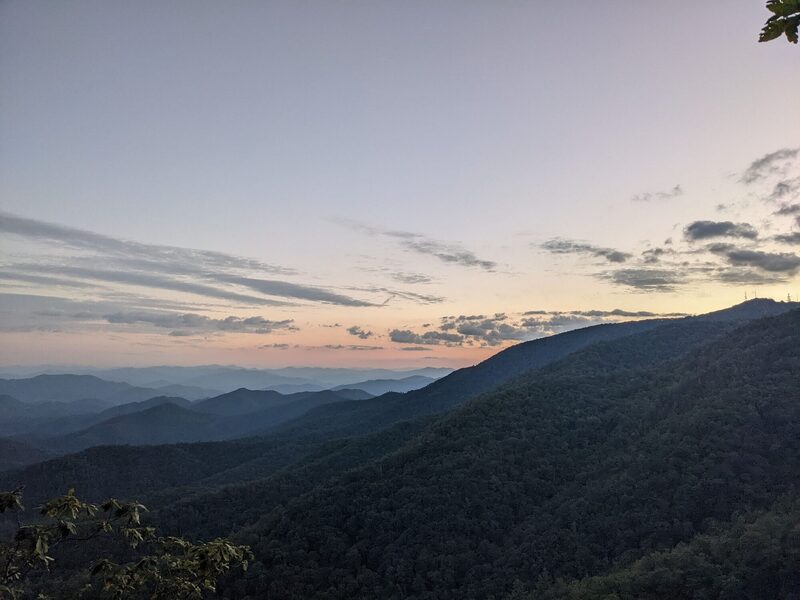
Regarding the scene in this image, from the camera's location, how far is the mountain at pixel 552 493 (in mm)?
72375

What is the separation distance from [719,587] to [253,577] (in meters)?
72.3

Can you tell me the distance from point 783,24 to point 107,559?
20.0 m

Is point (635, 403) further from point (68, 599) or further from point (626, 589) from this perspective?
point (68, 599)

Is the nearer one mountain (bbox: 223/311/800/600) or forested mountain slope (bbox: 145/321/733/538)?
mountain (bbox: 223/311/800/600)

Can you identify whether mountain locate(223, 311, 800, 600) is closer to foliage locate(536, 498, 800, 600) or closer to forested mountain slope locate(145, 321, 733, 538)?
foliage locate(536, 498, 800, 600)

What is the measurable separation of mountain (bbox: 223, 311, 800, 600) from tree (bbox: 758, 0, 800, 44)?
60.0m

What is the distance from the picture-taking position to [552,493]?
97.6m

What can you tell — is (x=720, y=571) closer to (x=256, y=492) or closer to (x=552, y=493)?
(x=552, y=493)

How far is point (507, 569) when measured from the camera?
243 feet

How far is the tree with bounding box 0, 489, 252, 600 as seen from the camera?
941 centimetres

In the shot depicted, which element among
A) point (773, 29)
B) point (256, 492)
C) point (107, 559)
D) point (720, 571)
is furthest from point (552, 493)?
point (773, 29)

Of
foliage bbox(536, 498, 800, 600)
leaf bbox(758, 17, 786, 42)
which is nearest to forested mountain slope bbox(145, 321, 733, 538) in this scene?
foliage bbox(536, 498, 800, 600)

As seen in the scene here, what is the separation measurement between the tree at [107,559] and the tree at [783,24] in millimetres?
15861

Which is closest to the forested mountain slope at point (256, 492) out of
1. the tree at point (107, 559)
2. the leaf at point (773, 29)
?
the tree at point (107, 559)
